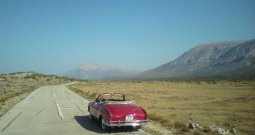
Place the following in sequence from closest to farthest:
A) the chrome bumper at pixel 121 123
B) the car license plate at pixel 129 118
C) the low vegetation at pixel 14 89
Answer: the chrome bumper at pixel 121 123 → the car license plate at pixel 129 118 → the low vegetation at pixel 14 89

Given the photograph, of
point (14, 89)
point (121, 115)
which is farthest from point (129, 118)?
point (14, 89)

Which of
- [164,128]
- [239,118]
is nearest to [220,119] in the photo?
[239,118]

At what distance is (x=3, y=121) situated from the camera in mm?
14328

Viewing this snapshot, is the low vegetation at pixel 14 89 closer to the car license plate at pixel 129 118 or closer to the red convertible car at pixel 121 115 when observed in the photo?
the red convertible car at pixel 121 115

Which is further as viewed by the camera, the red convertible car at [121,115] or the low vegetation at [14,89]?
the low vegetation at [14,89]

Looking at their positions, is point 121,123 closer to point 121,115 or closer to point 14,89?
point 121,115

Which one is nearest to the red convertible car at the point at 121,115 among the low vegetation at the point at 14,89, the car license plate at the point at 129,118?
the car license plate at the point at 129,118

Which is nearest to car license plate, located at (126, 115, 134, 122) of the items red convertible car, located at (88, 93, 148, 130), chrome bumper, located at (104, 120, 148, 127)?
red convertible car, located at (88, 93, 148, 130)

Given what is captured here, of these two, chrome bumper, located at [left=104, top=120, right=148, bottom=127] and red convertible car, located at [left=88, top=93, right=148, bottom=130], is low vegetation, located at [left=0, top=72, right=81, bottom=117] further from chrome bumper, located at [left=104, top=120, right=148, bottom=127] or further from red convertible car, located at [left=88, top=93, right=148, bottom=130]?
chrome bumper, located at [left=104, top=120, right=148, bottom=127]

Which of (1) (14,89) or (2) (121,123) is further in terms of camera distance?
→ (1) (14,89)

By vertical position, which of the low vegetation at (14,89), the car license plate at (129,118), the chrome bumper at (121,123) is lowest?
the chrome bumper at (121,123)

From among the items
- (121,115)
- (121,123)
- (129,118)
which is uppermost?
(121,115)

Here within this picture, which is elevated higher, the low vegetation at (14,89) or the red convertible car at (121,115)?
the low vegetation at (14,89)

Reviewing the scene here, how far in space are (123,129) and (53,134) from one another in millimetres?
2801
